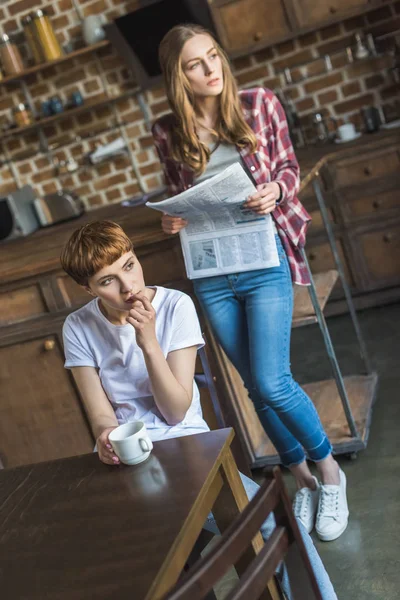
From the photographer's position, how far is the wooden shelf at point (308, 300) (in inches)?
93.4

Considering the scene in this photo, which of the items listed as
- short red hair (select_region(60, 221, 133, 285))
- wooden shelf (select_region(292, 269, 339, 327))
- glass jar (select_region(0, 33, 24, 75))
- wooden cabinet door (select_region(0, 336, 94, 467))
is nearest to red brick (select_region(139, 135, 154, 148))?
glass jar (select_region(0, 33, 24, 75))

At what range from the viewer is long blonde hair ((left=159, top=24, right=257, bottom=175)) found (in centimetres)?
196

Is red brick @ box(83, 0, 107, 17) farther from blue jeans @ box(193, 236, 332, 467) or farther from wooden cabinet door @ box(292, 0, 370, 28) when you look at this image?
blue jeans @ box(193, 236, 332, 467)

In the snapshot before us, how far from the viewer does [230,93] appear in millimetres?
1971

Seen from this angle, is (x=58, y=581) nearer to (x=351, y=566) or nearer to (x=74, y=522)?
(x=74, y=522)

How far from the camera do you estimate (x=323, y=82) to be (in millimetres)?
4137

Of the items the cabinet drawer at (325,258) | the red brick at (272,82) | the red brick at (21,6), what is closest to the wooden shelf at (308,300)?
the cabinet drawer at (325,258)

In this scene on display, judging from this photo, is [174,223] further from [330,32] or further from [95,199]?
[95,199]

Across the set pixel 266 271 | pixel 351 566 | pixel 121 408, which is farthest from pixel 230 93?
pixel 351 566

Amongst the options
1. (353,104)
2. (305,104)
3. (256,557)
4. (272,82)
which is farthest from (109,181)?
(256,557)

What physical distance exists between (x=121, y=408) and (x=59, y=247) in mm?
1231

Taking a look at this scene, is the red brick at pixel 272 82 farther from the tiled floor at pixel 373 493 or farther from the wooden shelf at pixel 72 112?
the tiled floor at pixel 373 493

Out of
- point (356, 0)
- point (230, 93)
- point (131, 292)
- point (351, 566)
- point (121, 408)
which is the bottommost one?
point (351, 566)

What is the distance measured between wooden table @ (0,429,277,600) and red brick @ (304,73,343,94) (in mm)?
3240
